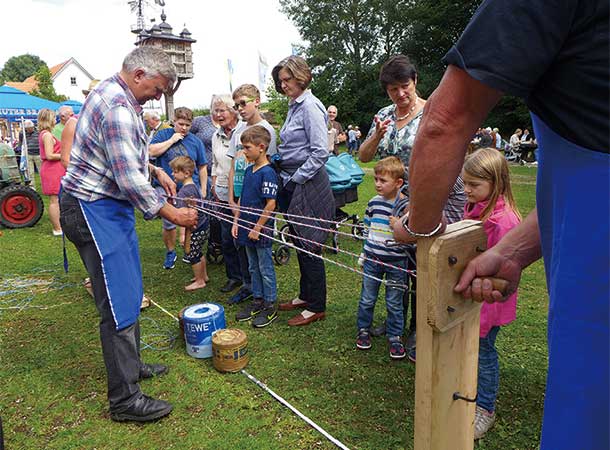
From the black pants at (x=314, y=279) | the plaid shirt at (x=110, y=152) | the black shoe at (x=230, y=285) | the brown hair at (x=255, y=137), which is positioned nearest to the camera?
the plaid shirt at (x=110, y=152)

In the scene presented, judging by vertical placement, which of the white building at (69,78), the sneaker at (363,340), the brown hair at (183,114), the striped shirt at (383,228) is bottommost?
the sneaker at (363,340)

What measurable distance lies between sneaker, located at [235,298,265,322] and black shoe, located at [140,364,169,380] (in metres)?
0.98

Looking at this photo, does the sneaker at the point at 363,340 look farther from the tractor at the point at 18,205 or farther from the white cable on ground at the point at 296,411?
the tractor at the point at 18,205

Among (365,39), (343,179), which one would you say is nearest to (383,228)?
(343,179)

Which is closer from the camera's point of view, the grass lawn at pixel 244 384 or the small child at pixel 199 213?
the grass lawn at pixel 244 384

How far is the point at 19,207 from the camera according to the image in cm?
819

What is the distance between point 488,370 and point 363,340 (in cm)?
123

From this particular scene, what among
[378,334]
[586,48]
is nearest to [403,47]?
[378,334]

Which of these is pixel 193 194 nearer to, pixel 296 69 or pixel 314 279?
pixel 314 279

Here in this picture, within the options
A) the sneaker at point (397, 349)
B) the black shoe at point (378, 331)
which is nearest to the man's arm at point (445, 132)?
the sneaker at point (397, 349)

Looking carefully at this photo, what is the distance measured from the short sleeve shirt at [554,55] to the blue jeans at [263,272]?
134 inches

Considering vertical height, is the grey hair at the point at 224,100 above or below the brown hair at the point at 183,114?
above

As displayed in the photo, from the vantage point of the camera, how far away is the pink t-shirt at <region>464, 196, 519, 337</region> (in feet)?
8.39

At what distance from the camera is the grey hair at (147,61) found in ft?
8.73
